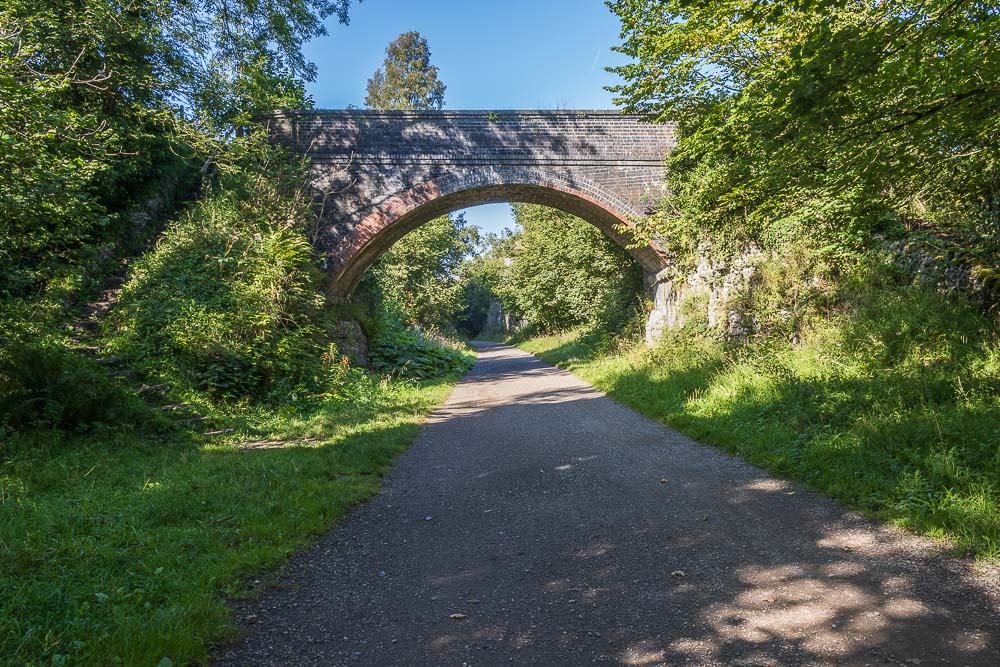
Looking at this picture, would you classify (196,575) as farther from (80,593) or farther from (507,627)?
(507,627)

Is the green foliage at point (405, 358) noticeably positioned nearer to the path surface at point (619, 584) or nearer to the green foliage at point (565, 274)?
the green foliage at point (565, 274)

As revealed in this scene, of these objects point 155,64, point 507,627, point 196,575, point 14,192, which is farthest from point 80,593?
point 155,64

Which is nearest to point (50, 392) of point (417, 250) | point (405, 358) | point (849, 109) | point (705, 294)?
point (849, 109)

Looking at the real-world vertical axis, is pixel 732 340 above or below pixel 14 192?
below

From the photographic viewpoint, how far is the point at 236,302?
371 inches

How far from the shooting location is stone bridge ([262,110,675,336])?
42.4 ft

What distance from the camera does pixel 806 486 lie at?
164 inches

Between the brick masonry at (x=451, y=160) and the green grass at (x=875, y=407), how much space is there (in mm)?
5988

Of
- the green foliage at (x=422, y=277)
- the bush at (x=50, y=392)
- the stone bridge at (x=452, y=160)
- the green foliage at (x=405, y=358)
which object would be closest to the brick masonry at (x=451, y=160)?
the stone bridge at (x=452, y=160)

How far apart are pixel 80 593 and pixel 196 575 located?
0.51 m

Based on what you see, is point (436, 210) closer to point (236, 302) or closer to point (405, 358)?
point (405, 358)

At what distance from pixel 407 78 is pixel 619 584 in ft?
118

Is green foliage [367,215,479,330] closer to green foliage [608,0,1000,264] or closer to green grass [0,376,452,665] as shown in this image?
green foliage [608,0,1000,264]

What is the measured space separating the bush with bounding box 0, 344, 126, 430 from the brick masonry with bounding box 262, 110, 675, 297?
680 centimetres
